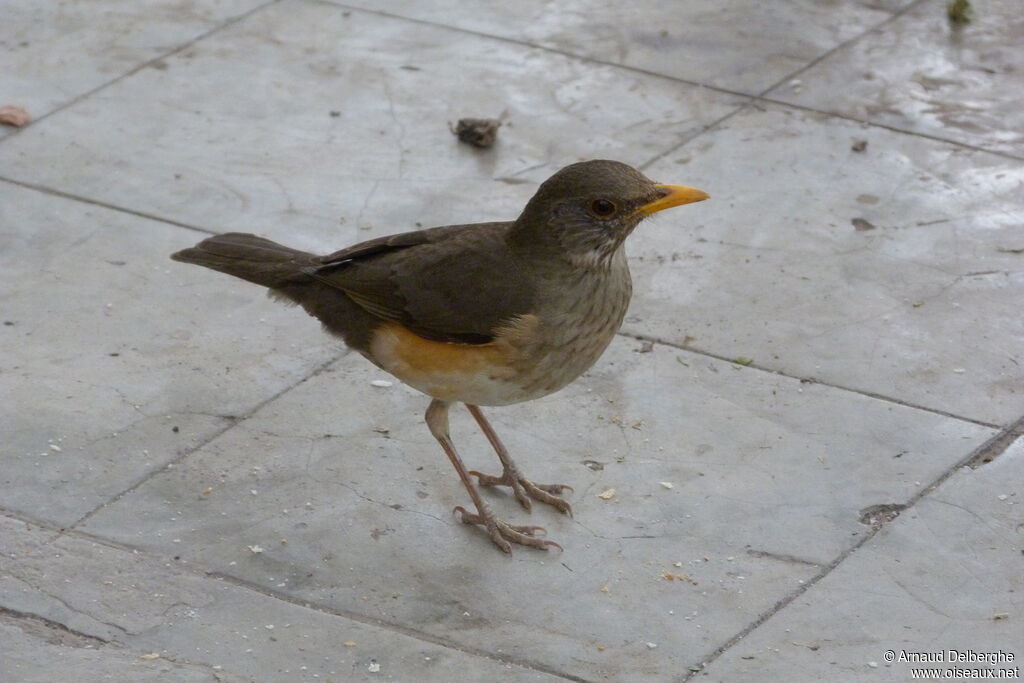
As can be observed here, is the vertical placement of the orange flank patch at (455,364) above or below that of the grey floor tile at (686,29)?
above

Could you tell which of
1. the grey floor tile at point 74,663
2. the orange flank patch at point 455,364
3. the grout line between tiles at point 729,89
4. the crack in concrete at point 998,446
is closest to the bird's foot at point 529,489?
the orange flank patch at point 455,364

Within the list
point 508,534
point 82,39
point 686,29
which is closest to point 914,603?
point 508,534

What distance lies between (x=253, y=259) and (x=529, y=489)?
140cm

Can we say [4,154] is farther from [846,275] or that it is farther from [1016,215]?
[1016,215]

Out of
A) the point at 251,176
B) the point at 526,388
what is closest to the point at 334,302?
the point at 526,388

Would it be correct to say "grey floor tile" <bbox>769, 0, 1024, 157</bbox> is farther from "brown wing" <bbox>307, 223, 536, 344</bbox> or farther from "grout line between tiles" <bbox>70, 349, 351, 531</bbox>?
"brown wing" <bbox>307, 223, 536, 344</bbox>

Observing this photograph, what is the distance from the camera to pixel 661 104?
351 inches

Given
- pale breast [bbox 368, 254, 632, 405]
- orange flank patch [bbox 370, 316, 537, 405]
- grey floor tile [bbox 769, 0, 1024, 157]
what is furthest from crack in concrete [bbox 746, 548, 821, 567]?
grey floor tile [bbox 769, 0, 1024, 157]

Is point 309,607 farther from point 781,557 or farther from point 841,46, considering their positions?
point 841,46

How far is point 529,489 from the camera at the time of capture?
19.2 feet

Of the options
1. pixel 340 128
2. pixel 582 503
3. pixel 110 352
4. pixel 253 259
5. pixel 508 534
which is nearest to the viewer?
pixel 508 534

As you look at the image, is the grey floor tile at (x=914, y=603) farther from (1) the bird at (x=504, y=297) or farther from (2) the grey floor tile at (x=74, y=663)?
(2) the grey floor tile at (x=74, y=663)

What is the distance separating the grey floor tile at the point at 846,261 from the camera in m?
6.66

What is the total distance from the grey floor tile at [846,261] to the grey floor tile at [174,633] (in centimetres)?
238
